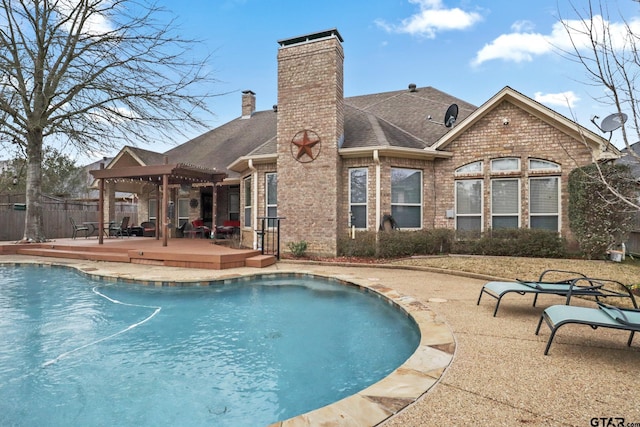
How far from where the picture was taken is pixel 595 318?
3225 millimetres

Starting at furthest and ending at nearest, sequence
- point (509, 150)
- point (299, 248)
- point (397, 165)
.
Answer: point (397, 165)
point (299, 248)
point (509, 150)

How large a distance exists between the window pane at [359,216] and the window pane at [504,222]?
4.13m

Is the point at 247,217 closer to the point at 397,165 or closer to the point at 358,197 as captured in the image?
the point at 358,197

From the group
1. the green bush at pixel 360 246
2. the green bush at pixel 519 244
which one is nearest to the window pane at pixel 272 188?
the green bush at pixel 360 246

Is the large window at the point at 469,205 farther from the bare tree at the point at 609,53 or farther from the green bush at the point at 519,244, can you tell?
the bare tree at the point at 609,53

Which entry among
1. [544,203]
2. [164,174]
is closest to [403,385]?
[544,203]

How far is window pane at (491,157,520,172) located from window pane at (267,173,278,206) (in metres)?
7.31

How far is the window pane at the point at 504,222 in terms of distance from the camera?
10.7 metres

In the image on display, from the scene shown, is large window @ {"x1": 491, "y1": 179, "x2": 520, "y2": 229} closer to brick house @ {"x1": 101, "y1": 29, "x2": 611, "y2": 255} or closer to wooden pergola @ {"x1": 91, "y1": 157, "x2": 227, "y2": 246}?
brick house @ {"x1": 101, "y1": 29, "x2": 611, "y2": 255}

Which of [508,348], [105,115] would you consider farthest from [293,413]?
[105,115]

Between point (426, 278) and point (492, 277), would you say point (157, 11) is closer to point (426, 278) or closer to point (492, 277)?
point (426, 278)

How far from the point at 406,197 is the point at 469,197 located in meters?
2.07

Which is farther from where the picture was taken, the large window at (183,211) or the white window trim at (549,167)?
the large window at (183,211)

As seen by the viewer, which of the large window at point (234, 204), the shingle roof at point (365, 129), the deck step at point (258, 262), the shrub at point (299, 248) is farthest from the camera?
the large window at point (234, 204)
